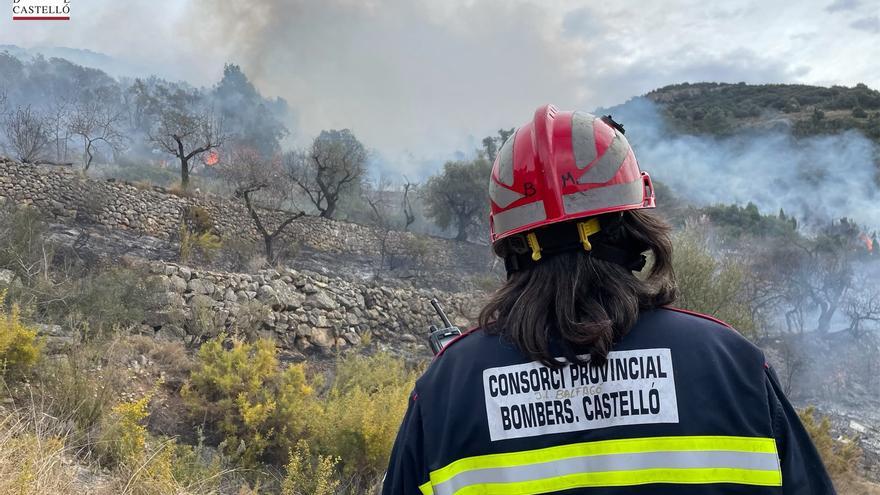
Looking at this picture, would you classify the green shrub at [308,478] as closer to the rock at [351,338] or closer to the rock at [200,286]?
the rock at [200,286]

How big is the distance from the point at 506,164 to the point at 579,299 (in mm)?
484

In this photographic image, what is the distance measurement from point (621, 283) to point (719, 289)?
11.5 metres

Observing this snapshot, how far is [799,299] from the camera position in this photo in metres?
17.5

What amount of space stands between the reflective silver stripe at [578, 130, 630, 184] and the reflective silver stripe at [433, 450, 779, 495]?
27.7 inches

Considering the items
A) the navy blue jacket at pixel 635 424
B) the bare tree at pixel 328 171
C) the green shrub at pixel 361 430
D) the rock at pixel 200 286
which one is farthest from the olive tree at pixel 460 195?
the navy blue jacket at pixel 635 424

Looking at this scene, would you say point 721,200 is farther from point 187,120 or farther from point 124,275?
point 124,275

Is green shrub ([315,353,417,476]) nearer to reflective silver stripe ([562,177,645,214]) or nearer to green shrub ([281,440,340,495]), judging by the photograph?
green shrub ([281,440,340,495])

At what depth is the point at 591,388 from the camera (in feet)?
4.04

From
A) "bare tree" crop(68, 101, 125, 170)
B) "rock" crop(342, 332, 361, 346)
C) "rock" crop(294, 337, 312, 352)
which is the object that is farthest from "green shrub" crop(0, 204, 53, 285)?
"bare tree" crop(68, 101, 125, 170)

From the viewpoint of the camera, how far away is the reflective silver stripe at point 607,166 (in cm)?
151

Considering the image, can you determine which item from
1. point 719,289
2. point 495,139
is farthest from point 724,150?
point 719,289

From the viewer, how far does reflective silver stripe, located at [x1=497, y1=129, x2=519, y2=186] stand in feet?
5.30

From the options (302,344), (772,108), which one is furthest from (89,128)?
(772,108)

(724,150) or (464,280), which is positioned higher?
(724,150)
